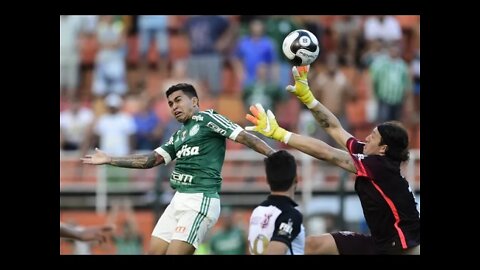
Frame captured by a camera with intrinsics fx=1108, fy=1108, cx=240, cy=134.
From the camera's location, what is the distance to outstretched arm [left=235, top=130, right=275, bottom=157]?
1123cm

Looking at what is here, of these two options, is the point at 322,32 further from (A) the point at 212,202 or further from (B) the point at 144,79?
(A) the point at 212,202

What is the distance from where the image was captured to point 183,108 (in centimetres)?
1183

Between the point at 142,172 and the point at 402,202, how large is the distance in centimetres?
991

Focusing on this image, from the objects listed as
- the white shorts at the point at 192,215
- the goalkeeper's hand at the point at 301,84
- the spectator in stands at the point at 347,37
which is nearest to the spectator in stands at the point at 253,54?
the spectator in stands at the point at 347,37

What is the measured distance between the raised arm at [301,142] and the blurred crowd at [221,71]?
938 cm

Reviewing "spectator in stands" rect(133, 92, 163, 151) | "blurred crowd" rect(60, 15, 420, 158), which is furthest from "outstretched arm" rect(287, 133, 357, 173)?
"spectator in stands" rect(133, 92, 163, 151)

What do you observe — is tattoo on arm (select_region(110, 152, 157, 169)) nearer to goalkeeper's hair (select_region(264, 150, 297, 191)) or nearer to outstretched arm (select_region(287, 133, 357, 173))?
goalkeeper's hair (select_region(264, 150, 297, 191))

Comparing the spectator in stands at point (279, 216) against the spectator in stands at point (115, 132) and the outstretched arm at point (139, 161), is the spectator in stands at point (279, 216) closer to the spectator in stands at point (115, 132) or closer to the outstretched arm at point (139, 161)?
the outstretched arm at point (139, 161)

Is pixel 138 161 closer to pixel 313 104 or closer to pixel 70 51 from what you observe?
pixel 313 104

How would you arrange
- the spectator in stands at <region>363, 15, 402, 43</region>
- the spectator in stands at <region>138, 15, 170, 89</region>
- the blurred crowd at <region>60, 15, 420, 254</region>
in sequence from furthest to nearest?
1. the spectator in stands at <region>138, 15, 170, 89</region>
2. the spectator in stands at <region>363, 15, 402, 43</region>
3. the blurred crowd at <region>60, 15, 420, 254</region>

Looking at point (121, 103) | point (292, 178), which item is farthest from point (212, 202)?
point (121, 103)

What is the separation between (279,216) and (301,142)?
0.86 m

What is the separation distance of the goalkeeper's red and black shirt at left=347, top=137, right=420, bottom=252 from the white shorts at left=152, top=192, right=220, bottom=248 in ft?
5.25
